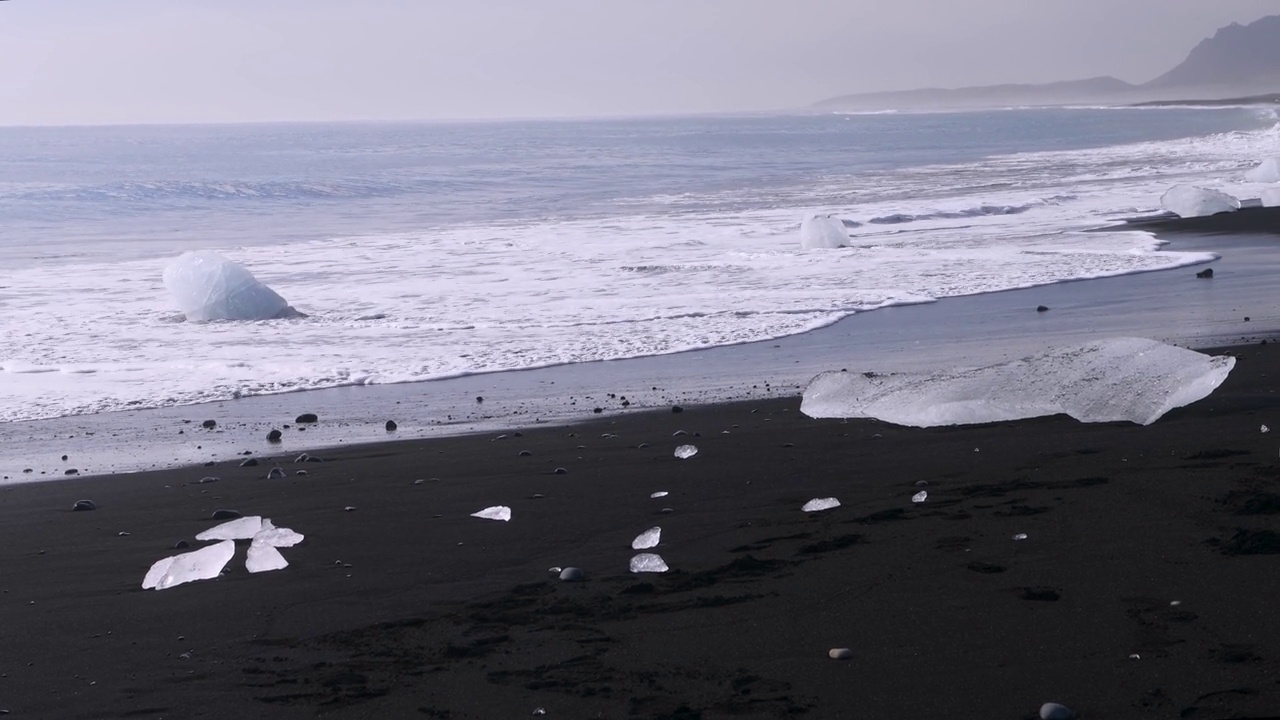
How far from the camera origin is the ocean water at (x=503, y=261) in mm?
9453

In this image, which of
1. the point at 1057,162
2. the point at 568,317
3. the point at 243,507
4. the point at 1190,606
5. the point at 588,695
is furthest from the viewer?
the point at 1057,162

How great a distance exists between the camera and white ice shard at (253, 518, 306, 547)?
4.64 m

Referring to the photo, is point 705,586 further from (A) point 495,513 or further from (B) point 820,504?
(A) point 495,513

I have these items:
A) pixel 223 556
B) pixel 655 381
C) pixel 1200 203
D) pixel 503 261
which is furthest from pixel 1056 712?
pixel 1200 203

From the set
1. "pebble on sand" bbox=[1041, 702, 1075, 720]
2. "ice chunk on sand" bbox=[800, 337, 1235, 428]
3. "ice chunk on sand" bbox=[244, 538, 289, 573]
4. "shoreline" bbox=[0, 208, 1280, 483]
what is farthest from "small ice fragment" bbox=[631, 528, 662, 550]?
"shoreline" bbox=[0, 208, 1280, 483]

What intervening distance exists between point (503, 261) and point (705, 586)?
12688mm

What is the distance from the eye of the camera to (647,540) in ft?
14.4

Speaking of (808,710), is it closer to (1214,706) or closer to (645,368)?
(1214,706)

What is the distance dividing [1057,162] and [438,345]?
3466 centimetres

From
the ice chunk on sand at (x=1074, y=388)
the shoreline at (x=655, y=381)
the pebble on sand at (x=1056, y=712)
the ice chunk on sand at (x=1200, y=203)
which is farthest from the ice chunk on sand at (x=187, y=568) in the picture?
the ice chunk on sand at (x=1200, y=203)

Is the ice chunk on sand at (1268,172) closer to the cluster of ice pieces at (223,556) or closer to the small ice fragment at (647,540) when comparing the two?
the small ice fragment at (647,540)

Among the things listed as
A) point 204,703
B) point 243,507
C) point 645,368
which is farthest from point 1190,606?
point 645,368

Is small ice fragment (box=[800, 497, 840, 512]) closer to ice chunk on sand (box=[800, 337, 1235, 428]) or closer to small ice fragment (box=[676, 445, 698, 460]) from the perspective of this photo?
small ice fragment (box=[676, 445, 698, 460])

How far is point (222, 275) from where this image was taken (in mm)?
11570
